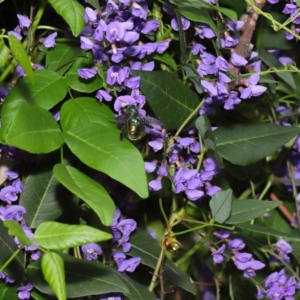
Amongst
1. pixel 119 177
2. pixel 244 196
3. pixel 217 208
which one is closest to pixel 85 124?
pixel 119 177

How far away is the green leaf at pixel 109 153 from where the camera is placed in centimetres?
66

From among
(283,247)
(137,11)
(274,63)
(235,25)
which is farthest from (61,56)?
(283,247)

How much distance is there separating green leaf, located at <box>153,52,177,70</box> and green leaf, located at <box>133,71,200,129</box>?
35 millimetres

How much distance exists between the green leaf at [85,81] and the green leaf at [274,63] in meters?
0.28

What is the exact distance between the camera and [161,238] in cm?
92

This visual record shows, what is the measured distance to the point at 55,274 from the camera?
0.55m

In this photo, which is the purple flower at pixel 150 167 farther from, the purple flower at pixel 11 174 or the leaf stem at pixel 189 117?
the purple flower at pixel 11 174

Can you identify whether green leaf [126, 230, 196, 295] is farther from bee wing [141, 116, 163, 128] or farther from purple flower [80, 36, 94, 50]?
purple flower [80, 36, 94, 50]

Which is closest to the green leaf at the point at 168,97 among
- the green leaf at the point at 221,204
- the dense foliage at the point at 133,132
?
the dense foliage at the point at 133,132

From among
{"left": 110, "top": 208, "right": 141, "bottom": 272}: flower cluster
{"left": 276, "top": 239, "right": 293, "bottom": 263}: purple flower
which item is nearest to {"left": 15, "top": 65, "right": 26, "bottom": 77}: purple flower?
{"left": 110, "top": 208, "right": 141, "bottom": 272}: flower cluster

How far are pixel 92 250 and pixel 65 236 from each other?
21cm

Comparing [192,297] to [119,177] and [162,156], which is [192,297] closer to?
[162,156]

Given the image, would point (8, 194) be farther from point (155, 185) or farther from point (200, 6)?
point (200, 6)

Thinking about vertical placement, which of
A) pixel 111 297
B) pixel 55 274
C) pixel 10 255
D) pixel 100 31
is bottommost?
pixel 111 297
